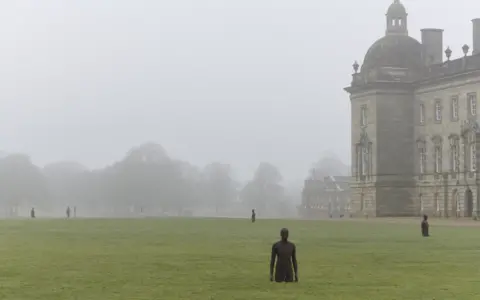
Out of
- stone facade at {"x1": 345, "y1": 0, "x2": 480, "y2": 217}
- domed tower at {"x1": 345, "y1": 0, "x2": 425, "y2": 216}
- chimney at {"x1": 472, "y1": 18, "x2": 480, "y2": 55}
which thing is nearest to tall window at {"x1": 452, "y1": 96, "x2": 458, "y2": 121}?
stone facade at {"x1": 345, "y1": 0, "x2": 480, "y2": 217}

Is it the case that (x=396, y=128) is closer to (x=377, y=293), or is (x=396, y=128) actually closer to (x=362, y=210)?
(x=362, y=210)

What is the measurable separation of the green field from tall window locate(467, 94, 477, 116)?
152 feet

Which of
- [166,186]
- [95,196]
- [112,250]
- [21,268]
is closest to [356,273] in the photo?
[21,268]

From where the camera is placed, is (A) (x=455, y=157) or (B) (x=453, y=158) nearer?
(A) (x=455, y=157)

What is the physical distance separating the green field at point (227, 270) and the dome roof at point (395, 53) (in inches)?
2168

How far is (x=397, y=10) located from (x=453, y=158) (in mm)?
17738

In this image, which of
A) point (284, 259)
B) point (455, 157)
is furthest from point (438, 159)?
point (284, 259)

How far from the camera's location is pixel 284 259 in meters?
22.5

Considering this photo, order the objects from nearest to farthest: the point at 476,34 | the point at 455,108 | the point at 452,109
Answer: the point at 455,108 → the point at 452,109 → the point at 476,34

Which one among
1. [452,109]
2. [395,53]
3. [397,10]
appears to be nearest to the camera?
[452,109]

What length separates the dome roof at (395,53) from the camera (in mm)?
93812

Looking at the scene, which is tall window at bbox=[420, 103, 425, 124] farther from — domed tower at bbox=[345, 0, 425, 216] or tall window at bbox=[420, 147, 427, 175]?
tall window at bbox=[420, 147, 427, 175]

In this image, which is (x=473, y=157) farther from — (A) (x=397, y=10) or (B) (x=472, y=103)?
(A) (x=397, y=10)

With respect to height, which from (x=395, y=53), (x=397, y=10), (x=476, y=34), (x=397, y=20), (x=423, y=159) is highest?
(x=397, y=10)
